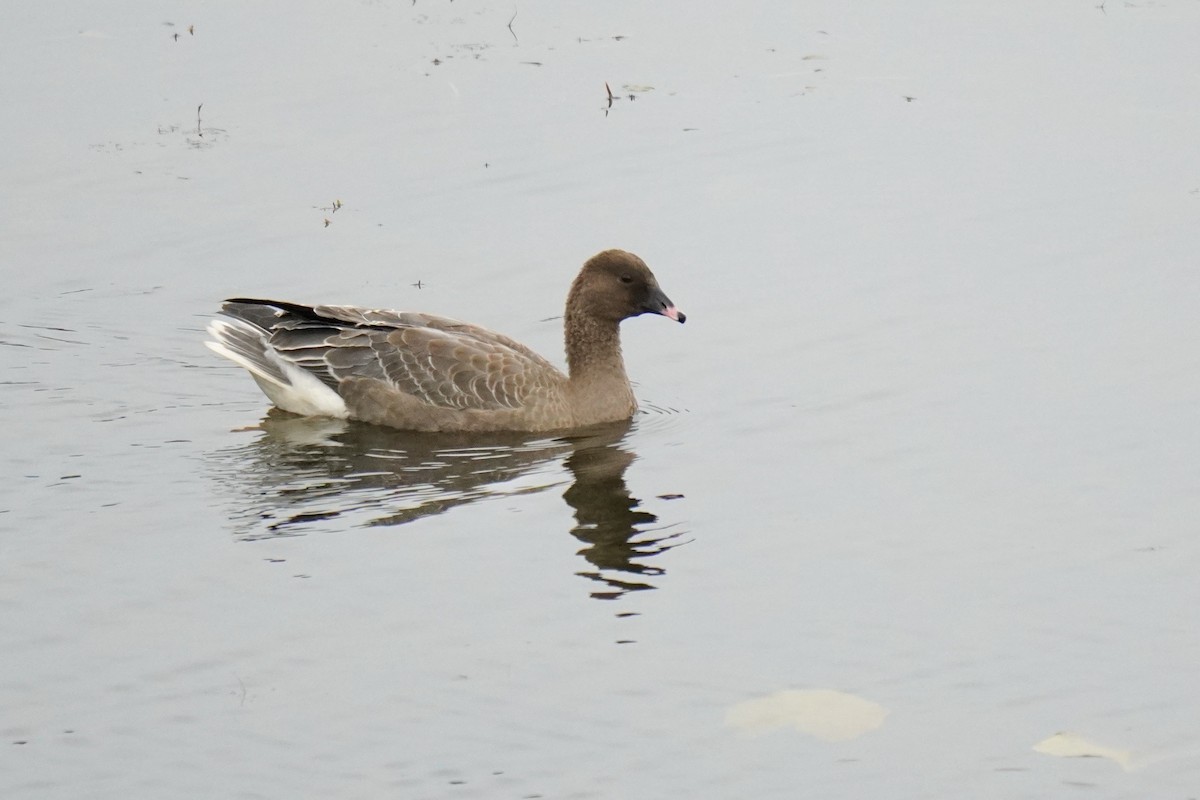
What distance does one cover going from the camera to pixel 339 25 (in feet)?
64.3

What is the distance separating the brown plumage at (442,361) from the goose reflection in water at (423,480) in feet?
0.46

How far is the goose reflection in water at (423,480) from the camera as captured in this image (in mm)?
9672

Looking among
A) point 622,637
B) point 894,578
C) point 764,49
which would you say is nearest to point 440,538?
point 622,637

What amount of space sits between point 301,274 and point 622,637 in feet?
21.0

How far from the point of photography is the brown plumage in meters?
11.8

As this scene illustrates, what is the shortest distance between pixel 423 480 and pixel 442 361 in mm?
1406

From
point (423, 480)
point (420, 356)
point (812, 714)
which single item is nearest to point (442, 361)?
point (420, 356)

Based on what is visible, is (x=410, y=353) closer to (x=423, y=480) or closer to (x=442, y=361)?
(x=442, y=361)

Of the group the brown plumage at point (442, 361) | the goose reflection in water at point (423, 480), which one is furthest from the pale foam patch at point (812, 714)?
the brown plumage at point (442, 361)

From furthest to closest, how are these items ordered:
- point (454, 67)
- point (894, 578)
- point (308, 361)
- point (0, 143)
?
1. point (454, 67)
2. point (0, 143)
3. point (308, 361)
4. point (894, 578)

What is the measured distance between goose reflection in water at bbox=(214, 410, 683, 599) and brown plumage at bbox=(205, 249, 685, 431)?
0.14 metres

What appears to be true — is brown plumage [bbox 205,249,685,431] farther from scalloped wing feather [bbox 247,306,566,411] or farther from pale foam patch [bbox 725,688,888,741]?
pale foam patch [bbox 725,688,888,741]

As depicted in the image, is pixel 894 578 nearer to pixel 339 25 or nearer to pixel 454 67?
pixel 454 67

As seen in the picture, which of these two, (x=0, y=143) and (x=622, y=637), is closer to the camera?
(x=622, y=637)
